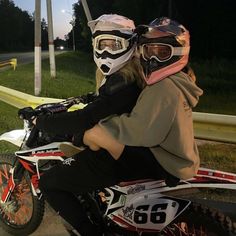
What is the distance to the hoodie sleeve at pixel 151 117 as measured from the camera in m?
3.09

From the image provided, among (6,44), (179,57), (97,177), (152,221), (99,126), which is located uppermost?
(179,57)

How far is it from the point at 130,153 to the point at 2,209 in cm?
175

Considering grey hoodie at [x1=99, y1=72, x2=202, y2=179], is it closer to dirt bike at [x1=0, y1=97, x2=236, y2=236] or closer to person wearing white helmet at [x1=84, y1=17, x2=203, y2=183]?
person wearing white helmet at [x1=84, y1=17, x2=203, y2=183]

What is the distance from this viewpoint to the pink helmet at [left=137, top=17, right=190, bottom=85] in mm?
3172

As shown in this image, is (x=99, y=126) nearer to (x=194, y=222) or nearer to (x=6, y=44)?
(x=194, y=222)

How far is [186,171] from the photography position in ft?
10.6

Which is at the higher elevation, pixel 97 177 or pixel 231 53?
pixel 97 177

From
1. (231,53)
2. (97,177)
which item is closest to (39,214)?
(97,177)

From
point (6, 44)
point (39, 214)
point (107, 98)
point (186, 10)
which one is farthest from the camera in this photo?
point (6, 44)

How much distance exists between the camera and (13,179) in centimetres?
436

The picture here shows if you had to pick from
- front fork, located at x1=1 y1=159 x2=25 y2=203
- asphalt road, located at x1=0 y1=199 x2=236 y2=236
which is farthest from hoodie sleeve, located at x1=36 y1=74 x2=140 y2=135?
asphalt road, located at x1=0 y1=199 x2=236 y2=236

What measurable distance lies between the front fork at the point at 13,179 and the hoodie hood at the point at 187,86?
1.74 m

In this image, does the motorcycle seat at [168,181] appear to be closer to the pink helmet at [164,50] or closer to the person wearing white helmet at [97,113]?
the person wearing white helmet at [97,113]

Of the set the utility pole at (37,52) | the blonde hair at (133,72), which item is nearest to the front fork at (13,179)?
the blonde hair at (133,72)
